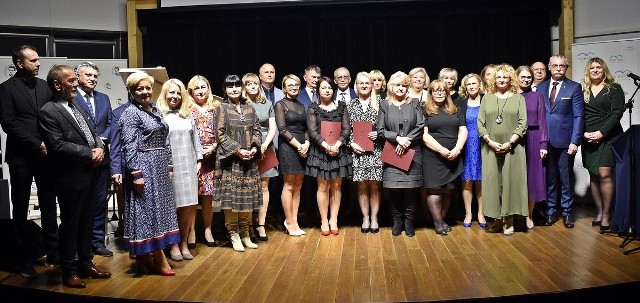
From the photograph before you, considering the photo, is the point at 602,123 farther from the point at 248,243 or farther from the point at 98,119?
the point at 98,119

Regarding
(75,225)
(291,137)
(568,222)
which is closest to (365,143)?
(291,137)

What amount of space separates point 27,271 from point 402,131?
3112mm

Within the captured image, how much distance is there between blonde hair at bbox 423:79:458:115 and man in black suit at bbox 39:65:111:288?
2.78 meters

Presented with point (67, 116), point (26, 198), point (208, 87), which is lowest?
point (26, 198)

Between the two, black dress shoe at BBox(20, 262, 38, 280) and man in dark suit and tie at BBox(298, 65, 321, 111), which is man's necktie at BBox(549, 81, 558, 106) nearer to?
man in dark suit and tie at BBox(298, 65, 321, 111)

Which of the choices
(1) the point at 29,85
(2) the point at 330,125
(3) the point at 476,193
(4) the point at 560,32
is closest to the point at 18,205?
(1) the point at 29,85

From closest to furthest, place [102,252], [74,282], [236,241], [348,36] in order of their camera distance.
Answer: [74,282]
[102,252]
[236,241]
[348,36]

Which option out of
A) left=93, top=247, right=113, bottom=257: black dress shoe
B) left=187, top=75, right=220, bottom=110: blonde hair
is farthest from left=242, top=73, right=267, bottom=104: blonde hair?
left=93, top=247, right=113, bottom=257: black dress shoe

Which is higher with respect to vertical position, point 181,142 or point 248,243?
point 181,142

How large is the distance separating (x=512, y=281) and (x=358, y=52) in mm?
4326

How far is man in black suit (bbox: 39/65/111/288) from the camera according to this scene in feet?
11.8

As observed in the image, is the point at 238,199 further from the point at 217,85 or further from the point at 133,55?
the point at 133,55

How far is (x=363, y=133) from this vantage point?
5.18 m

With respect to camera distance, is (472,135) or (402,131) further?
(472,135)
